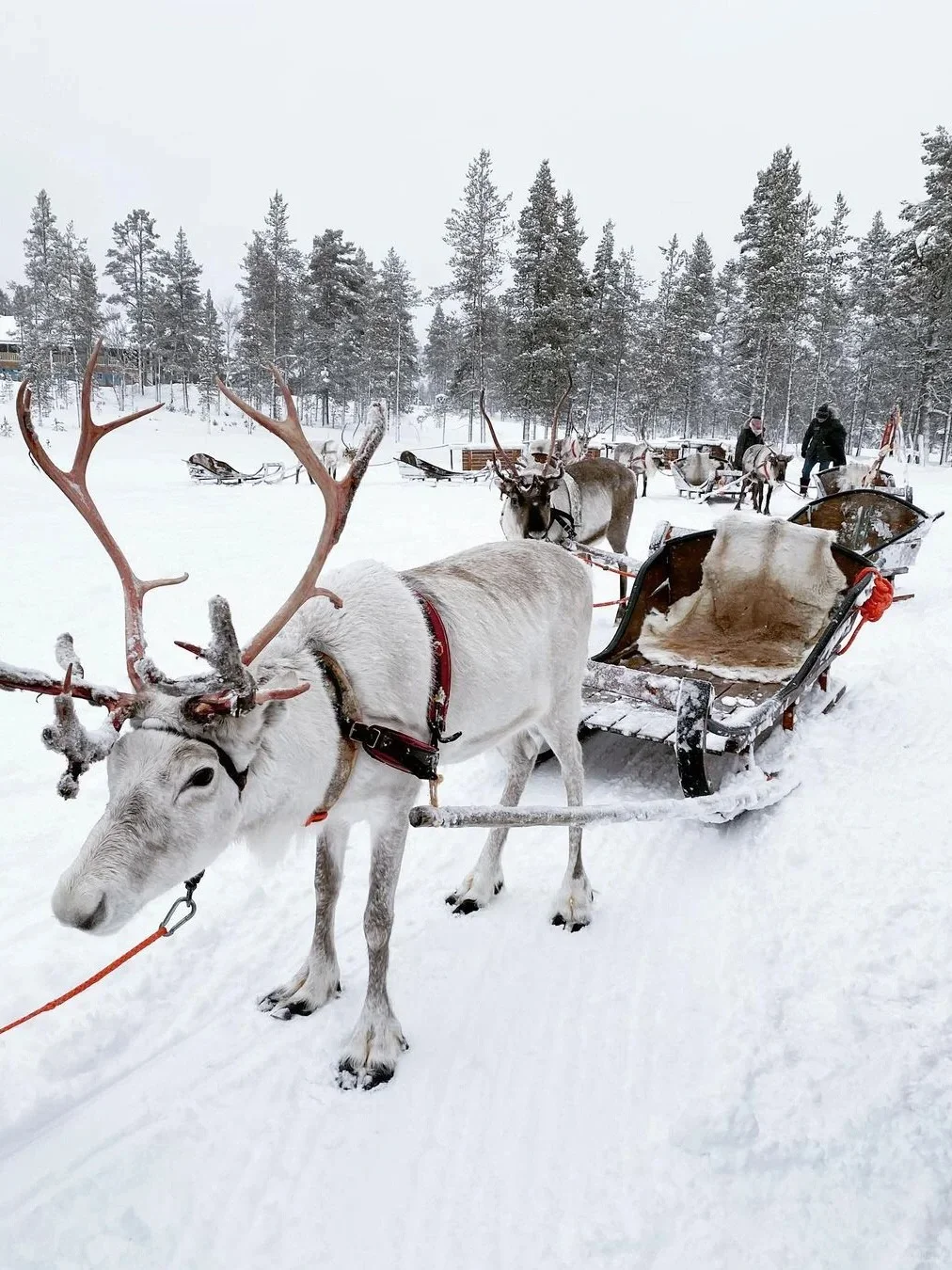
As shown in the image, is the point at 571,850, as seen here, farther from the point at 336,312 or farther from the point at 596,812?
the point at 336,312

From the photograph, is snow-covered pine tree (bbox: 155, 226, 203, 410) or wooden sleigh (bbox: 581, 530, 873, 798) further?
snow-covered pine tree (bbox: 155, 226, 203, 410)

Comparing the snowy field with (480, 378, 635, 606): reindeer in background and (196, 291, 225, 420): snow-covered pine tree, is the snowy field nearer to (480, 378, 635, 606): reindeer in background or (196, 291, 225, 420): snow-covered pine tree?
(480, 378, 635, 606): reindeer in background

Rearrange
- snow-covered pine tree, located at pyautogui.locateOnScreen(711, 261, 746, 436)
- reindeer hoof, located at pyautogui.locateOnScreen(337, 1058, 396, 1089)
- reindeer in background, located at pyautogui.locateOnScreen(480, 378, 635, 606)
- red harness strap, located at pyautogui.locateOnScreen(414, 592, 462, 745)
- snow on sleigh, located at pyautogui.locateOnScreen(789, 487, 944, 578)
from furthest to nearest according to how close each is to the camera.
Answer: snow-covered pine tree, located at pyautogui.locateOnScreen(711, 261, 746, 436)
reindeer in background, located at pyautogui.locateOnScreen(480, 378, 635, 606)
snow on sleigh, located at pyautogui.locateOnScreen(789, 487, 944, 578)
red harness strap, located at pyautogui.locateOnScreen(414, 592, 462, 745)
reindeer hoof, located at pyautogui.locateOnScreen(337, 1058, 396, 1089)

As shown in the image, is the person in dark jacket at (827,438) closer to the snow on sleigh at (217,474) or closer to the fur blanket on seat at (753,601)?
the fur blanket on seat at (753,601)

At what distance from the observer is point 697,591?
620 centimetres

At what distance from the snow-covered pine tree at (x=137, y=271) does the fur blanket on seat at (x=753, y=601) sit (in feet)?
184

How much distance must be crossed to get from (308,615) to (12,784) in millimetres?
2882

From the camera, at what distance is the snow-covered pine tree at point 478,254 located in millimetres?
36656

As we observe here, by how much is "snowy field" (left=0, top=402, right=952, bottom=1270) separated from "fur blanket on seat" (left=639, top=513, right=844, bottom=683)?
143 cm

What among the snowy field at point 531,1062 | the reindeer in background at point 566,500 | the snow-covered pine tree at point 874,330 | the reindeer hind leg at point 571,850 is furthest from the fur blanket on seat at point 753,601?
the snow-covered pine tree at point 874,330

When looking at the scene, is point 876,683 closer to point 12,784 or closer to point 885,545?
point 885,545

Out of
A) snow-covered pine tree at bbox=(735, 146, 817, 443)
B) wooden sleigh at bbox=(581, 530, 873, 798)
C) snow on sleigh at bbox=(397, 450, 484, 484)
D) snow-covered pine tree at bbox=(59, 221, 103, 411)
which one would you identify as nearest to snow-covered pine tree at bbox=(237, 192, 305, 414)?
snow-covered pine tree at bbox=(59, 221, 103, 411)

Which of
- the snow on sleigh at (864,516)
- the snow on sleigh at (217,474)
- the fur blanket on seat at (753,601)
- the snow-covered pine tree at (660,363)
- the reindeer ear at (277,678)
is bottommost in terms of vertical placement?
the fur blanket on seat at (753,601)

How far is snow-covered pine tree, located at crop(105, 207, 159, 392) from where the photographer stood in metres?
52.3
